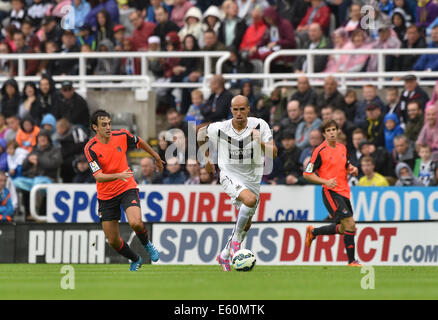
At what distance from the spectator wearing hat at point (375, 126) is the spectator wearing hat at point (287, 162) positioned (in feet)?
4.68

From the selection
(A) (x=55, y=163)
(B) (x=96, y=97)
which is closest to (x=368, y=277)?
(A) (x=55, y=163)

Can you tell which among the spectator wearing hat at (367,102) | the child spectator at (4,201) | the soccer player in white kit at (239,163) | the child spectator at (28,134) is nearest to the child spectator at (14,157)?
the child spectator at (28,134)

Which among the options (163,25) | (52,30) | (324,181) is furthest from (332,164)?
(52,30)

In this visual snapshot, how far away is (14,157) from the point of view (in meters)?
23.7

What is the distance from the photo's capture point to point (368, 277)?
1369cm

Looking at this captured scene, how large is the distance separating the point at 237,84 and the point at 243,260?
362 inches

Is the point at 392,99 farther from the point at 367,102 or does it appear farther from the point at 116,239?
the point at 116,239

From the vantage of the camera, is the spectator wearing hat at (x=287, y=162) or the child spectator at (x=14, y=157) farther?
the child spectator at (x=14, y=157)

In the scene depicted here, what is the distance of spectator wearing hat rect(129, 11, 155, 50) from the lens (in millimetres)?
25797

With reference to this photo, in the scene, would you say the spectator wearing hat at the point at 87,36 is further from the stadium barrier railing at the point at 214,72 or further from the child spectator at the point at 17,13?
the child spectator at the point at 17,13

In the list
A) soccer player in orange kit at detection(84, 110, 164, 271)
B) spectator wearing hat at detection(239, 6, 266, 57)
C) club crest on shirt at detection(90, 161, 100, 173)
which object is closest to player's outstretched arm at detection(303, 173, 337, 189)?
soccer player in orange kit at detection(84, 110, 164, 271)

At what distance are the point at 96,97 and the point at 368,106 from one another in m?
6.59

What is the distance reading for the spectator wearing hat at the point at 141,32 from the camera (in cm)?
2580

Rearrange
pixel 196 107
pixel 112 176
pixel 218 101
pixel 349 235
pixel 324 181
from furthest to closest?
pixel 196 107, pixel 218 101, pixel 349 235, pixel 324 181, pixel 112 176
